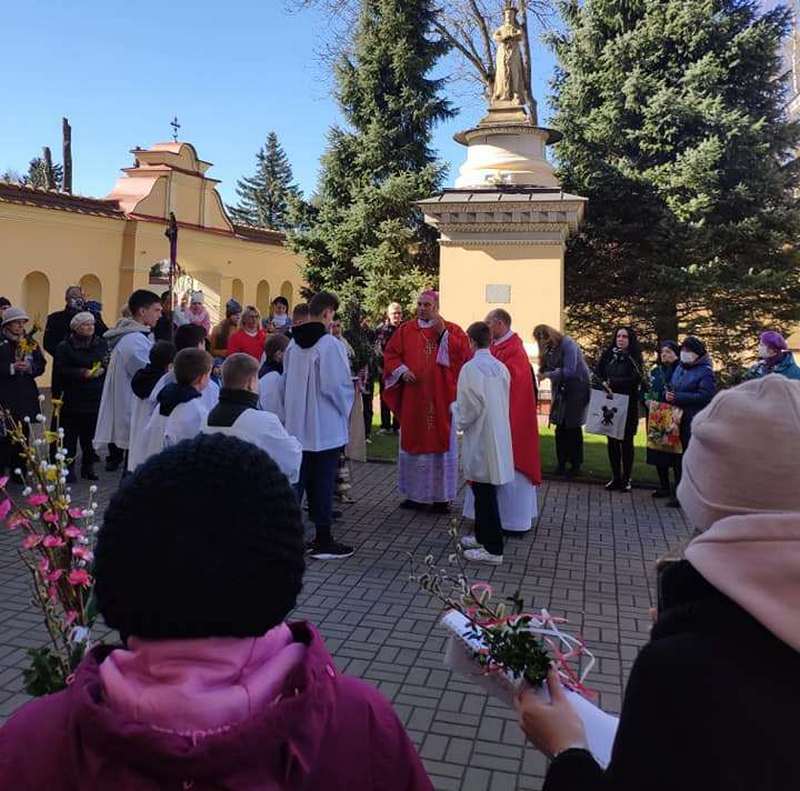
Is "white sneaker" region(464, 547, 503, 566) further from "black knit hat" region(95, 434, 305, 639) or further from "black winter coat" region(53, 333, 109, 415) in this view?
"black knit hat" region(95, 434, 305, 639)

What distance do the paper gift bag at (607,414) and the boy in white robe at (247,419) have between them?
16.9 ft

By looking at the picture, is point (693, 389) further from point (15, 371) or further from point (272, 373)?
point (15, 371)

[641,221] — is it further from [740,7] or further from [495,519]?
[495,519]

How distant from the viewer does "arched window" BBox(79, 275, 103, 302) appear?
20.7 metres

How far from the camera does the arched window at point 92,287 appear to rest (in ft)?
67.9

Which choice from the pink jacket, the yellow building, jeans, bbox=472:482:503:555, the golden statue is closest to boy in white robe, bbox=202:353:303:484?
jeans, bbox=472:482:503:555

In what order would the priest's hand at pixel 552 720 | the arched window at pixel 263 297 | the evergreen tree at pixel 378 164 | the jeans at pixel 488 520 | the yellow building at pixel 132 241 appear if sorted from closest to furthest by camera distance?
1. the priest's hand at pixel 552 720
2. the jeans at pixel 488 520
3. the yellow building at pixel 132 241
4. the evergreen tree at pixel 378 164
5. the arched window at pixel 263 297

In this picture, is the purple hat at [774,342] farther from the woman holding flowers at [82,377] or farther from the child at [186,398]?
the woman holding flowers at [82,377]

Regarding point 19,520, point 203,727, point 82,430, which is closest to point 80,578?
point 19,520

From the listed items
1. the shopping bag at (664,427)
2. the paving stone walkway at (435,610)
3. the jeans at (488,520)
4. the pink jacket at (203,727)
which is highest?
the pink jacket at (203,727)

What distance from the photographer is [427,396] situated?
819cm

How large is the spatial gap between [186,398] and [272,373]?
2226mm

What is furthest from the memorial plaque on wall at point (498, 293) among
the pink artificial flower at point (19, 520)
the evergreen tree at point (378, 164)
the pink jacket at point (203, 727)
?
the pink jacket at point (203, 727)

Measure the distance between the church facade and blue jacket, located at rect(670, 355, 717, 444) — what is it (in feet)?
46.3
